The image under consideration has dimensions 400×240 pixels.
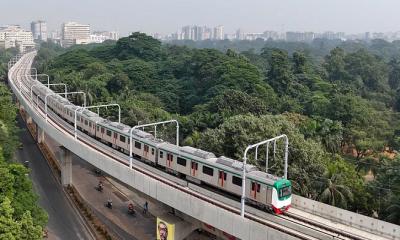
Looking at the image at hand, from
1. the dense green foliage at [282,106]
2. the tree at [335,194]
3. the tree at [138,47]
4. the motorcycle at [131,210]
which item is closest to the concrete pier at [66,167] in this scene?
the motorcycle at [131,210]

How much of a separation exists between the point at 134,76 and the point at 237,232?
6403 cm

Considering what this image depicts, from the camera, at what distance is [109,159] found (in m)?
29.2

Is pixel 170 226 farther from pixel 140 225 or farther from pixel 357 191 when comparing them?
pixel 357 191

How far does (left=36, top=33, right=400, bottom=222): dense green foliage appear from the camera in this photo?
2805 centimetres

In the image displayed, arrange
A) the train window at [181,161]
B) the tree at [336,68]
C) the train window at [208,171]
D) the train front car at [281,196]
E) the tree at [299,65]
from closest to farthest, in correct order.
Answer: the train front car at [281,196] → the train window at [208,171] → the train window at [181,161] → the tree at [299,65] → the tree at [336,68]

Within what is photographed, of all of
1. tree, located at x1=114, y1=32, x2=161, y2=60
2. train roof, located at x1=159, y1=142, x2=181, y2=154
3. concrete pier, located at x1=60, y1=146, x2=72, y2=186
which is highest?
tree, located at x1=114, y1=32, x2=161, y2=60

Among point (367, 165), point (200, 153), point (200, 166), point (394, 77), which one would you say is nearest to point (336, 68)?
point (394, 77)

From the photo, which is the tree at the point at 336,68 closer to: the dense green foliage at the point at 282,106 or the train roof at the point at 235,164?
the dense green foliage at the point at 282,106

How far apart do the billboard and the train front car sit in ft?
22.6

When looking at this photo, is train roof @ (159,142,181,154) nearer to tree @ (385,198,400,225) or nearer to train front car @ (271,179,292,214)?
train front car @ (271,179,292,214)

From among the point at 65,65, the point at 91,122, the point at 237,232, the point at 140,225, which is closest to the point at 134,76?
the point at 65,65

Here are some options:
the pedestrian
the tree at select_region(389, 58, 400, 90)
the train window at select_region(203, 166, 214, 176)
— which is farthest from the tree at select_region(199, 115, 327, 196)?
the tree at select_region(389, 58, 400, 90)

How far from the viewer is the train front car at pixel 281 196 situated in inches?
853

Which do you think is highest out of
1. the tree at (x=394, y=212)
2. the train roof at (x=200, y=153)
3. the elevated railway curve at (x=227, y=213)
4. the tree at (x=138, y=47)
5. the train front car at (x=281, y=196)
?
the tree at (x=138, y=47)
